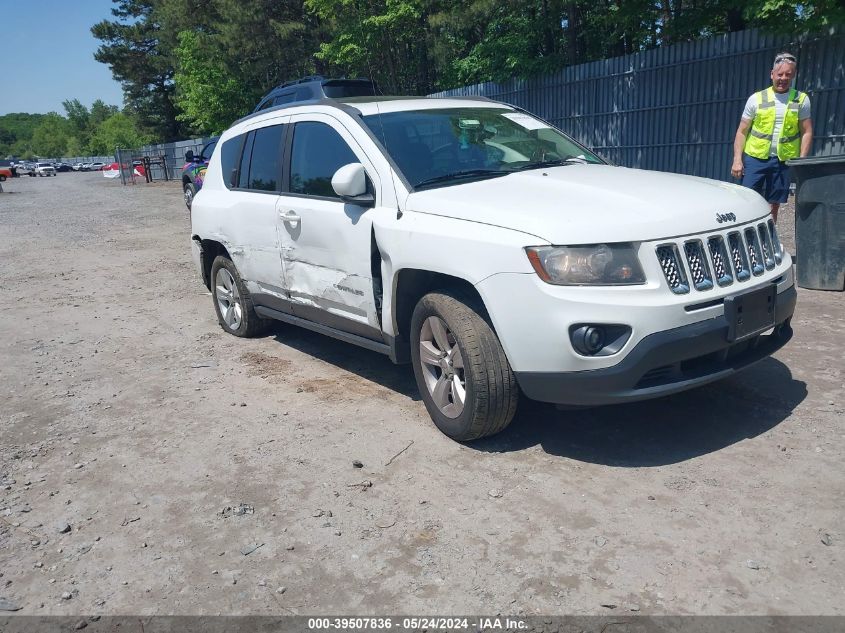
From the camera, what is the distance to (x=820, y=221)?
6.09 meters

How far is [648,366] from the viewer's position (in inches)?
128

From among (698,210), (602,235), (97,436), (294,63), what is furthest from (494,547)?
(294,63)

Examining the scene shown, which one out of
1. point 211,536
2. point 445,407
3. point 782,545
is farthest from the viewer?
point 445,407

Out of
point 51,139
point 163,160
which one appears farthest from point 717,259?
point 51,139

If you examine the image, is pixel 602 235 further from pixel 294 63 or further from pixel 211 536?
pixel 294 63

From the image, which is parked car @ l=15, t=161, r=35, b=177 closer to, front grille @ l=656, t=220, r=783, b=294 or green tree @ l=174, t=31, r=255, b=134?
green tree @ l=174, t=31, r=255, b=134

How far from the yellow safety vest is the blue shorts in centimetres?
8

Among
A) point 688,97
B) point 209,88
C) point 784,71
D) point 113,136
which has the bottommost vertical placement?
point 784,71

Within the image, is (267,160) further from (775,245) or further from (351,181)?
(775,245)

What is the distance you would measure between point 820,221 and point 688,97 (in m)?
8.00

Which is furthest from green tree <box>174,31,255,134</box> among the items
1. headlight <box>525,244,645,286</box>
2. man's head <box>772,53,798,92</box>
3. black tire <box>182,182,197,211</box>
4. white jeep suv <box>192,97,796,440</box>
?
headlight <box>525,244,645,286</box>

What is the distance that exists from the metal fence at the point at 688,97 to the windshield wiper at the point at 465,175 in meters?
8.82

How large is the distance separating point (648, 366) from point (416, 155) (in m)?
1.91

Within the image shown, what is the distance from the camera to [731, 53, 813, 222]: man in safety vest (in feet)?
21.0
